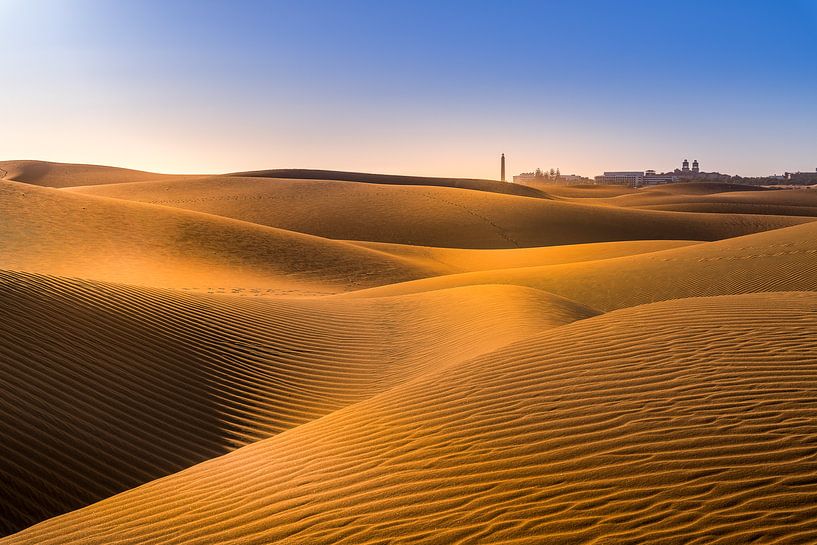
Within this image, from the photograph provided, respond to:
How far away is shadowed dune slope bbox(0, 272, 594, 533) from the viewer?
19.7 feet

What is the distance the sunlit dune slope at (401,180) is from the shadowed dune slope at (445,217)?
32.6m

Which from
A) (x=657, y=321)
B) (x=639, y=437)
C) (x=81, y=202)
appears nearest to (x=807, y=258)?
(x=657, y=321)

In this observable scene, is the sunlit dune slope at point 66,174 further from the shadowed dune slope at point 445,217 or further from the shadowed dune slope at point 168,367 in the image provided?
the shadowed dune slope at point 168,367

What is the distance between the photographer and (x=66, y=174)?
107 metres

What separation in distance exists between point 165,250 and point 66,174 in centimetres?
9396

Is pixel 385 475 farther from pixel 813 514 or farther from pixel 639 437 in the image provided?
pixel 813 514

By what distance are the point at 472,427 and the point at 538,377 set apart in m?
1.17

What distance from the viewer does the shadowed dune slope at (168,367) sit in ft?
19.7

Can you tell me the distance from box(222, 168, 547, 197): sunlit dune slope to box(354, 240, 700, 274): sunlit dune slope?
55.1 metres

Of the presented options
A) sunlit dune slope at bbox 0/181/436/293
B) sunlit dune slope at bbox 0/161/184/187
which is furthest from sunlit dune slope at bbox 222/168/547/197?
sunlit dune slope at bbox 0/181/436/293

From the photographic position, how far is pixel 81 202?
30422 millimetres

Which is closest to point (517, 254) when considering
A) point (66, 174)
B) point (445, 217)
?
point (445, 217)

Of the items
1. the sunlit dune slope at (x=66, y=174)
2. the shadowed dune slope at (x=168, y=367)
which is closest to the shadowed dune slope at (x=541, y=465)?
the shadowed dune slope at (x=168, y=367)

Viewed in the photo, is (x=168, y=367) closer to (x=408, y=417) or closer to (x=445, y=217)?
(x=408, y=417)
